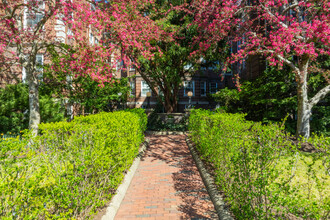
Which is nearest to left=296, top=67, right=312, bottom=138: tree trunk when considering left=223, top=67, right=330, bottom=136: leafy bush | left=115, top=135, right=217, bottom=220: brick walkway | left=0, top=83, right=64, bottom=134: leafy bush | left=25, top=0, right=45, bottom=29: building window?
left=223, top=67, right=330, bottom=136: leafy bush

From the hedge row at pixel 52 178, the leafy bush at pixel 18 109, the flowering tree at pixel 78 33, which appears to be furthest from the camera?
the leafy bush at pixel 18 109

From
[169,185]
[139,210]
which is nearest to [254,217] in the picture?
[139,210]

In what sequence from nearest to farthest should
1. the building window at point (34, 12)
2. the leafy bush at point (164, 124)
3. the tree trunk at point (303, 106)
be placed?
the tree trunk at point (303, 106), the building window at point (34, 12), the leafy bush at point (164, 124)

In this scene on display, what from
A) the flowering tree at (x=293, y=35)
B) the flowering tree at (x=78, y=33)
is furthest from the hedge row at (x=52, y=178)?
the flowering tree at (x=293, y=35)

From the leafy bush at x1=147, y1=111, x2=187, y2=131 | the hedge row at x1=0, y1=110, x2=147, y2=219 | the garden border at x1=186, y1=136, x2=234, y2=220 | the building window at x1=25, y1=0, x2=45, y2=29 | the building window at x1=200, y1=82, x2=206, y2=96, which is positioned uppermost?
the building window at x1=25, y1=0, x2=45, y2=29

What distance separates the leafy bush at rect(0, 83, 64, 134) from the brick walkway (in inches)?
285

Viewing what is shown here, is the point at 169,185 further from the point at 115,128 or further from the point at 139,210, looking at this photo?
the point at 115,128

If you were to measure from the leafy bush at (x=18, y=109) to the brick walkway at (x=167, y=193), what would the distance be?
23.7ft

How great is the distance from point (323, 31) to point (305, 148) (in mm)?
4977

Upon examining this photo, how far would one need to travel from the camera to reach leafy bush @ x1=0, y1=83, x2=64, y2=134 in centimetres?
1047

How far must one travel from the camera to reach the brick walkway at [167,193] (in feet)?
13.4

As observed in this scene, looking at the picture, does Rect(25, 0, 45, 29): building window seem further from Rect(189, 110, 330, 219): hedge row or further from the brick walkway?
Rect(189, 110, 330, 219): hedge row

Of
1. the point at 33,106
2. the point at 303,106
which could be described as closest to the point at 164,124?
the point at 33,106

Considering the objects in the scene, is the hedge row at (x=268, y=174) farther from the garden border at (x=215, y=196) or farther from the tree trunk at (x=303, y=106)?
the tree trunk at (x=303, y=106)
